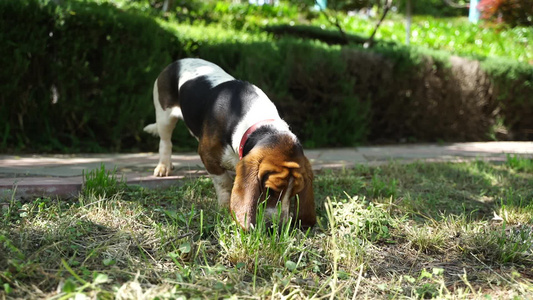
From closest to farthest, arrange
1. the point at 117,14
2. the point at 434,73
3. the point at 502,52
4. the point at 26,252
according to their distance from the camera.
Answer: the point at 26,252 → the point at 117,14 → the point at 434,73 → the point at 502,52

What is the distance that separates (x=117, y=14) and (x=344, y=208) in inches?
158

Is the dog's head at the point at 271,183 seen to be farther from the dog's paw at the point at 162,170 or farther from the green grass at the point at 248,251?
the dog's paw at the point at 162,170

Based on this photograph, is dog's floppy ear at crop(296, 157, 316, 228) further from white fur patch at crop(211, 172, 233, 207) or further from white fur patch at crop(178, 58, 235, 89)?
white fur patch at crop(178, 58, 235, 89)

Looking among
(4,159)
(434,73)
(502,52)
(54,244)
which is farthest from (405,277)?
(502,52)

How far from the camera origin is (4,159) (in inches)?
182

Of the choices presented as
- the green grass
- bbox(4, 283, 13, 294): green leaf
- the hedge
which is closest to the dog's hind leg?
the green grass

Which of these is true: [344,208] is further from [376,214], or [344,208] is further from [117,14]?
[117,14]

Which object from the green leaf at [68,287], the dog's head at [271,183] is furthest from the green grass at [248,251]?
the dog's head at [271,183]

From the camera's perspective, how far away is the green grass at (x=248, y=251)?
1.99 m

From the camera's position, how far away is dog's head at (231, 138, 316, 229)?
2459mm

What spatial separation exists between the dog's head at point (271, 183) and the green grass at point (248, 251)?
11 cm

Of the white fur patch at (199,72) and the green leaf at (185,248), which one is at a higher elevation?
the white fur patch at (199,72)

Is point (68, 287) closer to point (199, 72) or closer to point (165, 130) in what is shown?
point (199, 72)

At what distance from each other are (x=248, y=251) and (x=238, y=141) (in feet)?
2.96
